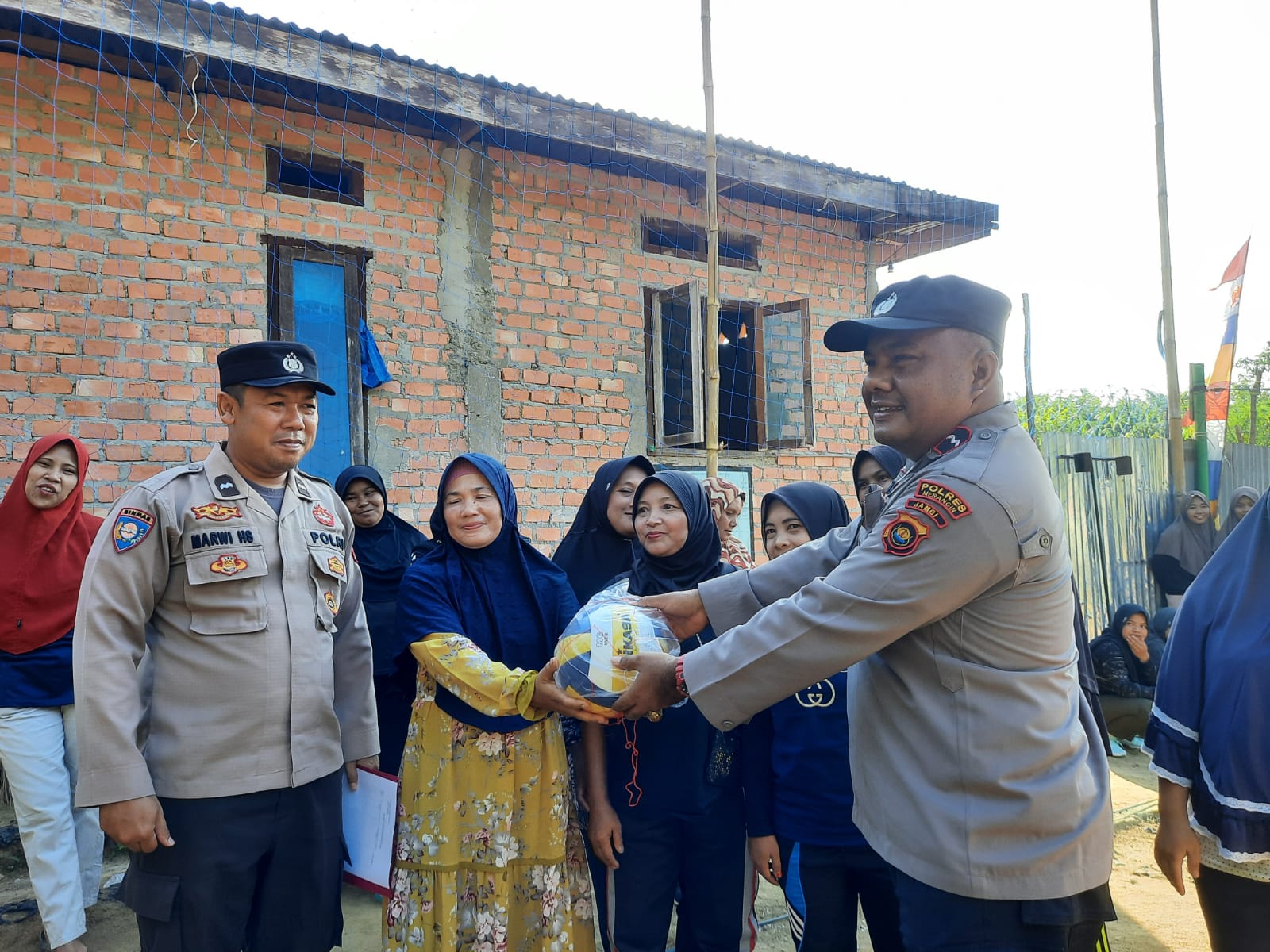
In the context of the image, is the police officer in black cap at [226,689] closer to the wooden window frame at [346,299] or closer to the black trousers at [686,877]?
the black trousers at [686,877]

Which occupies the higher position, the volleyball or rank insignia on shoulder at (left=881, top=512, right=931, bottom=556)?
rank insignia on shoulder at (left=881, top=512, right=931, bottom=556)

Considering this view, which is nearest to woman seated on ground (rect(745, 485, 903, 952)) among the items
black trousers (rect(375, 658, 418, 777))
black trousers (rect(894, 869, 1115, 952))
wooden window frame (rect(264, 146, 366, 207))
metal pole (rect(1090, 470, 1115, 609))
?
black trousers (rect(894, 869, 1115, 952))

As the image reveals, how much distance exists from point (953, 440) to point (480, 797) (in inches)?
64.8

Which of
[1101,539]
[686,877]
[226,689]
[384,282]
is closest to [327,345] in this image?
[384,282]

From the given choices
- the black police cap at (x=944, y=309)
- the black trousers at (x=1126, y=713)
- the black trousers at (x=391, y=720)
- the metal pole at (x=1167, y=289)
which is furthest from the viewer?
the metal pole at (x=1167, y=289)

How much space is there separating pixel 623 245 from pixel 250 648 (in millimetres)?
4772

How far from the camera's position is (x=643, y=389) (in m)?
6.43

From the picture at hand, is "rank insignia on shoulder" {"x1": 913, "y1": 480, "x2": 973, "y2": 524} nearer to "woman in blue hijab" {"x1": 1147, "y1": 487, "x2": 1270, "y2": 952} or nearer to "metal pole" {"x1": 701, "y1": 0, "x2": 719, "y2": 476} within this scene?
"woman in blue hijab" {"x1": 1147, "y1": 487, "x2": 1270, "y2": 952}

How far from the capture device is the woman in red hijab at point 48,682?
327cm

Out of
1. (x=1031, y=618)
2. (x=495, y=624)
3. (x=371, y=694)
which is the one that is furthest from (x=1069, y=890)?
(x=371, y=694)

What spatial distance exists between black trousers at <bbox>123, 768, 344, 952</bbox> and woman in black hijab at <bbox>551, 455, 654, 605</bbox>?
4.57ft

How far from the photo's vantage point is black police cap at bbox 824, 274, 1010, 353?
5.90 feet

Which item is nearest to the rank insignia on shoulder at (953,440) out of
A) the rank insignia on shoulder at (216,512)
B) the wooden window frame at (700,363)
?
the rank insignia on shoulder at (216,512)

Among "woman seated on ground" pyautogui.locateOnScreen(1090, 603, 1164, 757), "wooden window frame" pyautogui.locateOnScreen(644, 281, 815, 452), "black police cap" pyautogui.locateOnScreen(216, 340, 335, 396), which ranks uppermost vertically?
"wooden window frame" pyautogui.locateOnScreen(644, 281, 815, 452)
